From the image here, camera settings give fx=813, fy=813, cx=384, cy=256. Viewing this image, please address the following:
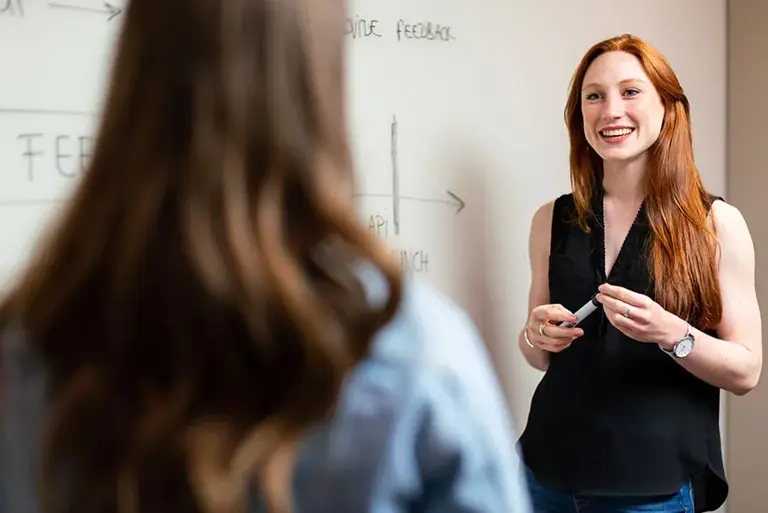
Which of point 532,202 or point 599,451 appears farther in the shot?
point 532,202

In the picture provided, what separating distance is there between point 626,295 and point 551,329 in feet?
0.48

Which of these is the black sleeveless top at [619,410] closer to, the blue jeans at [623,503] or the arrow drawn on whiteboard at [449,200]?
the blue jeans at [623,503]

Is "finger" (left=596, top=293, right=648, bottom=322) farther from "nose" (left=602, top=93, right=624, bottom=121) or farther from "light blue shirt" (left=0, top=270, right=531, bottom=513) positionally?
"light blue shirt" (left=0, top=270, right=531, bottom=513)

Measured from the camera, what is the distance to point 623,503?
131cm

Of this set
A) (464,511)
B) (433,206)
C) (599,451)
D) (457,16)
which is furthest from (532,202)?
(464,511)

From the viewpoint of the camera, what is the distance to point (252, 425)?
0.50m

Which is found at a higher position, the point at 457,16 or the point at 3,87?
the point at 457,16

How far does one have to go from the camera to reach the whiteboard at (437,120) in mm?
940

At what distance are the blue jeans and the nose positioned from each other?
24.4 inches

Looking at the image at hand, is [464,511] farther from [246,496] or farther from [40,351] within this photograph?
[40,351]

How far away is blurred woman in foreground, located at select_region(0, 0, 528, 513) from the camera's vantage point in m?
0.49

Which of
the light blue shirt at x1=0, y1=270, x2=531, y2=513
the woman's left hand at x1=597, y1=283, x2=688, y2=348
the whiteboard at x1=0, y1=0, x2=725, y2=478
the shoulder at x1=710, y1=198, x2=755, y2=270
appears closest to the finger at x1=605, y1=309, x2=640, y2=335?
the woman's left hand at x1=597, y1=283, x2=688, y2=348

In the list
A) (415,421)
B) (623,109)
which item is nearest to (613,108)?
(623,109)

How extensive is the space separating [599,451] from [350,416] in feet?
3.09
